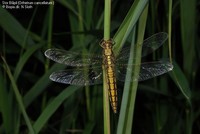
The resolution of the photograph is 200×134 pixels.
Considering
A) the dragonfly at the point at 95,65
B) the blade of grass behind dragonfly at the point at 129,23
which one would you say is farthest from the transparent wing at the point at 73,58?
the blade of grass behind dragonfly at the point at 129,23

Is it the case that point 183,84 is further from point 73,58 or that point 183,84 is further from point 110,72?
point 73,58

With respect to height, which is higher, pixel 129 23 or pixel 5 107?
pixel 129 23

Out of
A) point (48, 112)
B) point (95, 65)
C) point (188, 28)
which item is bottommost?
point (48, 112)

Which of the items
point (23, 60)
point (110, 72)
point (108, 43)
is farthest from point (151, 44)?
point (23, 60)

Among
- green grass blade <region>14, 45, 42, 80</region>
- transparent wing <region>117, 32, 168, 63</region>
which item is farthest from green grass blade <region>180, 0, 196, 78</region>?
green grass blade <region>14, 45, 42, 80</region>

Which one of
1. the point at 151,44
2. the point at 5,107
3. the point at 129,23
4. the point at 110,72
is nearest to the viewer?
the point at 129,23

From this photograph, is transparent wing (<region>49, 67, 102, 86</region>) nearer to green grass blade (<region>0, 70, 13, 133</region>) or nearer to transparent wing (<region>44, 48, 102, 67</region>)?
transparent wing (<region>44, 48, 102, 67</region>)

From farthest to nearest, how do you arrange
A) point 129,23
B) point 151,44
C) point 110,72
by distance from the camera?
1. point 151,44
2. point 110,72
3. point 129,23

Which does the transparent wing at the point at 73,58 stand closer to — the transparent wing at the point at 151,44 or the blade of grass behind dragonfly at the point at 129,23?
the transparent wing at the point at 151,44
